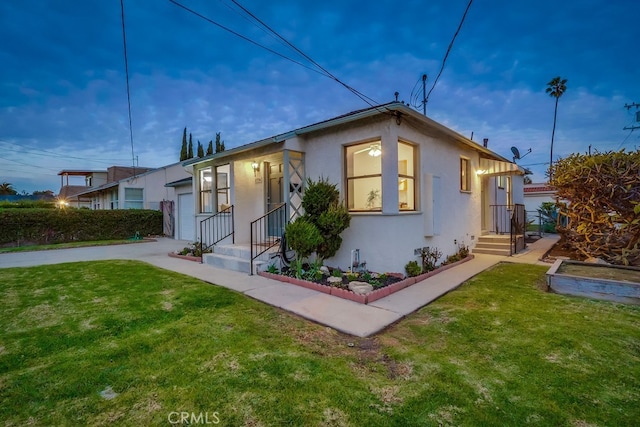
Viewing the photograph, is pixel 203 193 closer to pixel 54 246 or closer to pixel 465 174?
pixel 54 246

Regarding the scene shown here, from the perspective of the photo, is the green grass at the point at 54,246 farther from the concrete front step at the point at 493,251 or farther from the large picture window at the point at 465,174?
the concrete front step at the point at 493,251

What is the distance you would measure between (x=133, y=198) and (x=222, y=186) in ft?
39.8

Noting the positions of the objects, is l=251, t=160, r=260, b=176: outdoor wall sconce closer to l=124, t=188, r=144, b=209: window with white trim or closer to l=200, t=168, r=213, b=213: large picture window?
l=200, t=168, r=213, b=213: large picture window

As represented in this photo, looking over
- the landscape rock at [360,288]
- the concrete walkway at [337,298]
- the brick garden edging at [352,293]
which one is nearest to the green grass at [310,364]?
the concrete walkway at [337,298]

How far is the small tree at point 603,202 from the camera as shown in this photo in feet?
21.1

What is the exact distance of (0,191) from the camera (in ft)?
137

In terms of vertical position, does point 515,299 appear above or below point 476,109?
A: below

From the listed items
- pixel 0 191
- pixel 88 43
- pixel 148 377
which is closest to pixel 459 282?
pixel 148 377

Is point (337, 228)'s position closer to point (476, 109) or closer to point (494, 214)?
point (494, 214)

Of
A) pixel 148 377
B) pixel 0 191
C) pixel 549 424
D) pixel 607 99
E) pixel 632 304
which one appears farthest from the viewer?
pixel 0 191

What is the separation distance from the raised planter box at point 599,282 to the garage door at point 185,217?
14.2 metres

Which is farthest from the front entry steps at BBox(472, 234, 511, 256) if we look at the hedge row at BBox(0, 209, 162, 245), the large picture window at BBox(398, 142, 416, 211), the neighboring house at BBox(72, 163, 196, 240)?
the hedge row at BBox(0, 209, 162, 245)

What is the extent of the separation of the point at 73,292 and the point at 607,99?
109 ft

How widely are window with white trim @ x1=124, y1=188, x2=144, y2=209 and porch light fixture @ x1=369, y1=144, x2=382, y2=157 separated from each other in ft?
55.1
